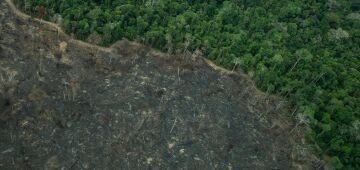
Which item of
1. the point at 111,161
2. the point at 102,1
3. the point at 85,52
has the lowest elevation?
the point at 111,161

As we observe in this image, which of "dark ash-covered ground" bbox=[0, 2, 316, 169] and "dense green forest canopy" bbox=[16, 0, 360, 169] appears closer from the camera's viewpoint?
"dark ash-covered ground" bbox=[0, 2, 316, 169]

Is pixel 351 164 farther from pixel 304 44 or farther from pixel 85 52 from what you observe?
pixel 85 52

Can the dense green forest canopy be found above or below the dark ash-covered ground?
above

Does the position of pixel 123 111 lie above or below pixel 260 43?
below

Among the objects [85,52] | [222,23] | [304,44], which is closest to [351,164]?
[304,44]

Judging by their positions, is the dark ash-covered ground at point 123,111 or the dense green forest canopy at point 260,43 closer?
the dark ash-covered ground at point 123,111
